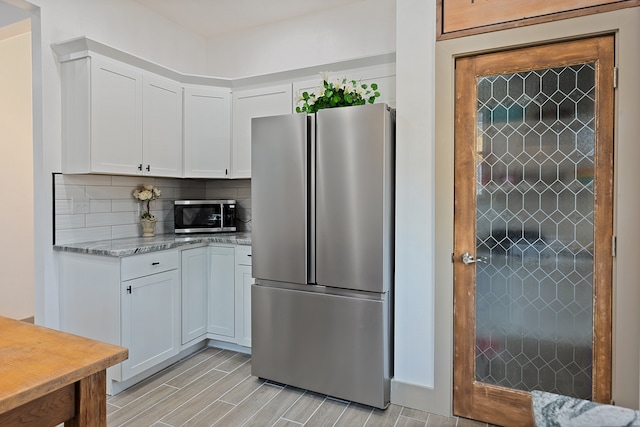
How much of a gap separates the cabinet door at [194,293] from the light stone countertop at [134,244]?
0.10 meters

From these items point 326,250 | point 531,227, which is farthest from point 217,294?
point 531,227

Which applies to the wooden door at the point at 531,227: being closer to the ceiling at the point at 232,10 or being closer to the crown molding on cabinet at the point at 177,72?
the crown molding on cabinet at the point at 177,72

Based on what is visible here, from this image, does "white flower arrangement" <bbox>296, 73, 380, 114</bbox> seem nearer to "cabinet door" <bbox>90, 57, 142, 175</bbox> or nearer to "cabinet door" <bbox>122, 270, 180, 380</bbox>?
"cabinet door" <bbox>90, 57, 142, 175</bbox>

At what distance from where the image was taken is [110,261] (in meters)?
2.55

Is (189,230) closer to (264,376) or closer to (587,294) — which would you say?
(264,376)

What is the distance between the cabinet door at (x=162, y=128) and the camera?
10.2 feet

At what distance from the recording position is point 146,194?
3.30 meters

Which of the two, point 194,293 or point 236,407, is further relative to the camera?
point 194,293

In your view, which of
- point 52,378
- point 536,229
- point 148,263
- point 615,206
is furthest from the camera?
point 148,263

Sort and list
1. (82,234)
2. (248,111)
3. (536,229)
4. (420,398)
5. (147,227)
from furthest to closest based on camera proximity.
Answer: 1. (248,111)
2. (147,227)
3. (82,234)
4. (420,398)
5. (536,229)

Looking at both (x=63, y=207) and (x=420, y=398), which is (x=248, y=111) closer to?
(x=63, y=207)

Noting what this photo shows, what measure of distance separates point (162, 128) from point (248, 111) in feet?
2.46

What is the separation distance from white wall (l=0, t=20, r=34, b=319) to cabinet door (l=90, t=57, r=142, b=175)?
1.71 metres

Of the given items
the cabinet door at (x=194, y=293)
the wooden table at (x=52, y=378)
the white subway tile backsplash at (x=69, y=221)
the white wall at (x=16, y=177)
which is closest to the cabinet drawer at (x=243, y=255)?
the cabinet door at (x=194, y=293)
